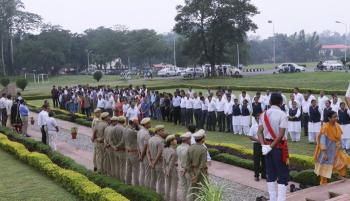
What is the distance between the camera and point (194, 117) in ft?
62.8

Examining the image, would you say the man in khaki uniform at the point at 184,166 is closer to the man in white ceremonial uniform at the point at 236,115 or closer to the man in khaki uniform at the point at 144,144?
the man in khaki uniform at the point at 144,144

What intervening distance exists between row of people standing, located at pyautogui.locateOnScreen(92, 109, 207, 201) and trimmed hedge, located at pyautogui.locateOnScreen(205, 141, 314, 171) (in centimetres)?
321

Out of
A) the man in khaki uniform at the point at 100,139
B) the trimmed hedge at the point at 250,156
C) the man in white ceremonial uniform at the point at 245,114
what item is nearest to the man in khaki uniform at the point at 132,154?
the man in khaki uniform at the point at 100,139

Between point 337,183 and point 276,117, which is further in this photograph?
point 337,183

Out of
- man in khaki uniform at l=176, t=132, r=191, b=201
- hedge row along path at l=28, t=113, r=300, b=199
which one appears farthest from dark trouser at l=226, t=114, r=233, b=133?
man in khaki uniform at l=176, t=132, r=191, b=201

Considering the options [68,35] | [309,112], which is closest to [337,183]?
[309,112]

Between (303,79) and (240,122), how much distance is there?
68.8ft

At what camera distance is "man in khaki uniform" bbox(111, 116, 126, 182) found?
10.1 m

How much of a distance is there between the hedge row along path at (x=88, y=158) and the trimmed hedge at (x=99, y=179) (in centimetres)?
76

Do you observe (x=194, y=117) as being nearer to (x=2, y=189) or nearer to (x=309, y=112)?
(x=309, y=112)

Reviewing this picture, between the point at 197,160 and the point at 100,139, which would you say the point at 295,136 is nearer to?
the point at 100,139

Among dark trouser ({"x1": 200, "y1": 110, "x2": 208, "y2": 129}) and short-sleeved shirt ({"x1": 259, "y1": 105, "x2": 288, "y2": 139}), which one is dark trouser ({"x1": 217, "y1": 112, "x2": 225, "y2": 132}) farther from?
short-sleeved shirt ({"x1": 259, "y1": 105, "x2": 288, "y2": 139})

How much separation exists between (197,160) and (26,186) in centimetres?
471

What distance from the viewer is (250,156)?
1207cm
